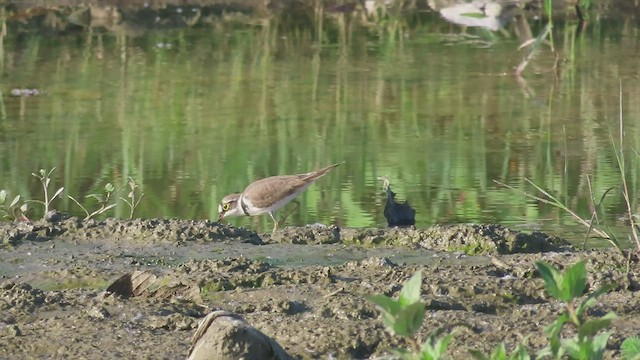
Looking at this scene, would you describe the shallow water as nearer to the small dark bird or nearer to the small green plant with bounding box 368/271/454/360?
the small dark bird

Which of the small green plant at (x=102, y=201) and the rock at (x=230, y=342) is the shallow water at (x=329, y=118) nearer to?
the small green plant at (x=102, y=201)

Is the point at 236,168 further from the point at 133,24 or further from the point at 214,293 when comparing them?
the point at 133,24

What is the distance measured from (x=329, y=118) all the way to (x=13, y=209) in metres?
2.32

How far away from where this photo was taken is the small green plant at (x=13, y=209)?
487 centimetres

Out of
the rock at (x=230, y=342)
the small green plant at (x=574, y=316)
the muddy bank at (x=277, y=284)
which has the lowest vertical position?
the muddy bank at (x=277, y=284)

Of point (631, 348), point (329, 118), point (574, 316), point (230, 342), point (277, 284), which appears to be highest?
point (574, 316)

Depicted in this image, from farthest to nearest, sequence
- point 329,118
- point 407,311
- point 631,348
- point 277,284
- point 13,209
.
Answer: point 329,118 < point 13,209 < point 277,284 < point 631,348 < point 407,311

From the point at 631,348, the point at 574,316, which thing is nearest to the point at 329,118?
the point at 631,348

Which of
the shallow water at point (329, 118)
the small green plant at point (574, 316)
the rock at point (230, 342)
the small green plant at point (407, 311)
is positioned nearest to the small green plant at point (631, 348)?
the small green plant at point (574, 316)

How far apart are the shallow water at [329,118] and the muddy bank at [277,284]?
0.50 metres

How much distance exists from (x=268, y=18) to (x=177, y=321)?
7719 millimetres

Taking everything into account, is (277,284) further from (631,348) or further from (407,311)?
(407,311)

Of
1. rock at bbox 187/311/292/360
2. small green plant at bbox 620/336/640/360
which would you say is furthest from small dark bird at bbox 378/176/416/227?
small green plant at bbox 620/336/640/360

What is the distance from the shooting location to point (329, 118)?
6.97 metres
